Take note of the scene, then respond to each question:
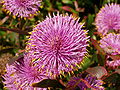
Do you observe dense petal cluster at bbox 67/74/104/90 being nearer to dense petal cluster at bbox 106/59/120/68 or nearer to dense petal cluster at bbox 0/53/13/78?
dense petal cluster at bbox 106/59/120/68

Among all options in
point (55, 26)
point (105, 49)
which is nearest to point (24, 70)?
point (55, 26)

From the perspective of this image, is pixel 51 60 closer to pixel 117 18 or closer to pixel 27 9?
pixel 27 9

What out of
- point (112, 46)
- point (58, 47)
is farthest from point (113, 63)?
point (58, 47)

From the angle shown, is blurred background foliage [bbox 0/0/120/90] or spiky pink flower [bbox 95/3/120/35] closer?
blurred background foliage [bbox 0/0/120/90]

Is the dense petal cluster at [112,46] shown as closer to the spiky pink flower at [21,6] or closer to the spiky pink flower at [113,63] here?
the spiky pink flower at [113,63]

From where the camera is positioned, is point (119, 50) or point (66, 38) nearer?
point (66, 38)

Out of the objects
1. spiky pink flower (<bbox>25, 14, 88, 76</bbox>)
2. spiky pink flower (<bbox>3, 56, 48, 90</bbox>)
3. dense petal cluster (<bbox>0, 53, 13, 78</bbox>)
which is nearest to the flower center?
spiky pink flower (<bbox>25, 14, 88, 76</bbox>)

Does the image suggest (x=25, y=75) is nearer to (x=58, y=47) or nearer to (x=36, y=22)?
(x=58, y=47)
